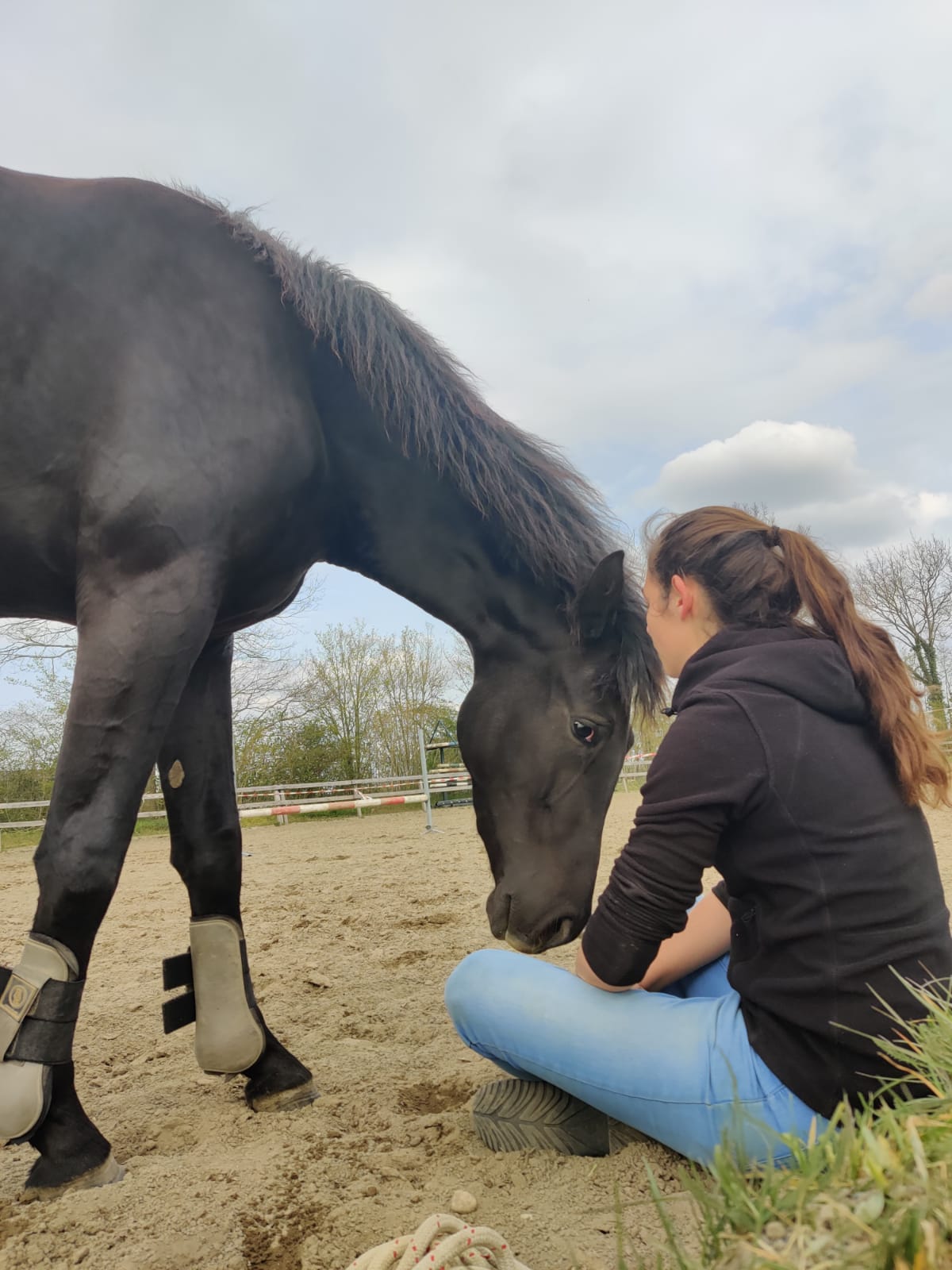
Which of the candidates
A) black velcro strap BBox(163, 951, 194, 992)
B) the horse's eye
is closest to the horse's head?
the horse's eye

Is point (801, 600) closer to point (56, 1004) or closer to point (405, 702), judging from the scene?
point (56, 1004)

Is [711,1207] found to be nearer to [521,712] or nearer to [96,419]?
[521,712]

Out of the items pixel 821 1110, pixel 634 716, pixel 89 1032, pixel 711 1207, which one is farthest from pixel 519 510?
pixel 89 1032

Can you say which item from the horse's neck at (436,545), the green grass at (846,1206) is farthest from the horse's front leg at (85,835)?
the green grass at (846,1206)

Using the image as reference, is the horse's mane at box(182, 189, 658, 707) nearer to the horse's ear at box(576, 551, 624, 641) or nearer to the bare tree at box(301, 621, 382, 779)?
the horse's ear at box(576, 551, 624, 641)

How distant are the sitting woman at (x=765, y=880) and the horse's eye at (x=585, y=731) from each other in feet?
2.21

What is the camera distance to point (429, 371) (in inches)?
101

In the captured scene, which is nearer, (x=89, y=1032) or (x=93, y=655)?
(x=93, y=655)

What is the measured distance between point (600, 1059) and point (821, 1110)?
43cm

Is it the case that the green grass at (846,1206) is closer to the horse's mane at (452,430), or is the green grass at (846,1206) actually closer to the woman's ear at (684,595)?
the woman's ear at (684,595)

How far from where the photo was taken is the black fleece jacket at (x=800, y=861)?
4.38ft

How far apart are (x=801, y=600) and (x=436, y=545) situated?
1265 millimetres

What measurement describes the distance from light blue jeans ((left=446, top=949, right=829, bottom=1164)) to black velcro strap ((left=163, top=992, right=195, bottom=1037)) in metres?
0.90

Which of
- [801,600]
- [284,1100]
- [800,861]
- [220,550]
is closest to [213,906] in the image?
[284,1100]
